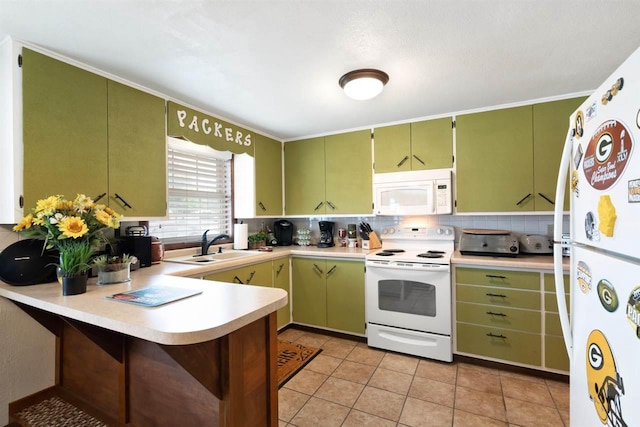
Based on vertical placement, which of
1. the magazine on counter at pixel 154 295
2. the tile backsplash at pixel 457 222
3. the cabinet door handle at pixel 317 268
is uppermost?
the tile backsplash at pixel 457 222

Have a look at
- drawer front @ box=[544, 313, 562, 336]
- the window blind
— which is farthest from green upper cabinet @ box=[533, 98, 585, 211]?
the window blind

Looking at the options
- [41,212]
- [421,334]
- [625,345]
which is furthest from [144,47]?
[421,334]

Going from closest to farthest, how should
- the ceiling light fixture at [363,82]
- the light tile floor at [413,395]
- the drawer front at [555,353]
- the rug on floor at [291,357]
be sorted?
the light tile floor at [413,395], the ceiling light fixture at [363,82], the drawer front at [555,353], the rug on floor at [291,357]

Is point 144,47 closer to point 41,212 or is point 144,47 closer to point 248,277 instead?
point 41,212

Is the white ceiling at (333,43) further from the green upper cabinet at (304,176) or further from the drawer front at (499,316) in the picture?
the drawer front at (499,316)

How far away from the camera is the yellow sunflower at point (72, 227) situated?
127 cm

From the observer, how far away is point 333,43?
5.14 feet

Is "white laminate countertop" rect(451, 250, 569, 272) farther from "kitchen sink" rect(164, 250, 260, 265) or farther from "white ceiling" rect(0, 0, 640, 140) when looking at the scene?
"kitchen sink" rect(164, 250, 260, 265)

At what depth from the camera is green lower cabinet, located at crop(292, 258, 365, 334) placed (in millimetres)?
2828

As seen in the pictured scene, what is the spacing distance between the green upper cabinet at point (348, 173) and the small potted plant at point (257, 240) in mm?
819

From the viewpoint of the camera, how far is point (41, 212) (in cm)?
130

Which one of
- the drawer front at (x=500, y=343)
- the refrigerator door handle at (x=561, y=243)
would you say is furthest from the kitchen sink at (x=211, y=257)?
the refrigerator door handle at (x=561, y=243)

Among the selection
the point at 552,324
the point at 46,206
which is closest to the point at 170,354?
the point at 46,206

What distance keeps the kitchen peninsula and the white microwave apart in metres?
1.90
